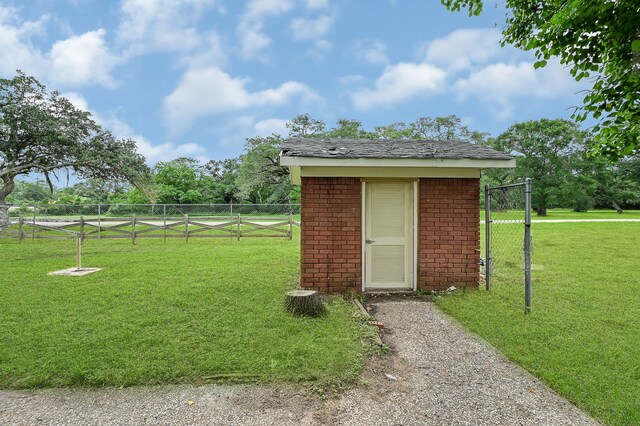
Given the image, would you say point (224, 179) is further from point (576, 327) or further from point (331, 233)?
point (576, 327)

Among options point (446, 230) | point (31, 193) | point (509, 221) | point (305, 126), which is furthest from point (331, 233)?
point (31, 193)

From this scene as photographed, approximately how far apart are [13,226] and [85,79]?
8.73 metres

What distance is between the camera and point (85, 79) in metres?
16.9

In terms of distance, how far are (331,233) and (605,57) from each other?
4.51m

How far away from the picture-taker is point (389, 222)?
6191 mm

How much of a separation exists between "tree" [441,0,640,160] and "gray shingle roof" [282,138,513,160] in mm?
1426

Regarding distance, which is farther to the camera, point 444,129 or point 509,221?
point 444,129

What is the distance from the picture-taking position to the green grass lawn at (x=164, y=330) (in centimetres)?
319

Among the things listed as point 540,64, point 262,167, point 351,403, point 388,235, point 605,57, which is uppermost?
point 262,167

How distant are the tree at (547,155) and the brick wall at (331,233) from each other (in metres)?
34.5

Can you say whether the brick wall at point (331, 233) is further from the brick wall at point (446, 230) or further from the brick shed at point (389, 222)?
the brick wall at point (446, 230)

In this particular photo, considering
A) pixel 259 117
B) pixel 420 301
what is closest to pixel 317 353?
pixel 420 301

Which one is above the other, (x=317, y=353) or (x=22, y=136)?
(x=22, y=136)

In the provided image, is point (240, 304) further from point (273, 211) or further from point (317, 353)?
point (273, 211)
